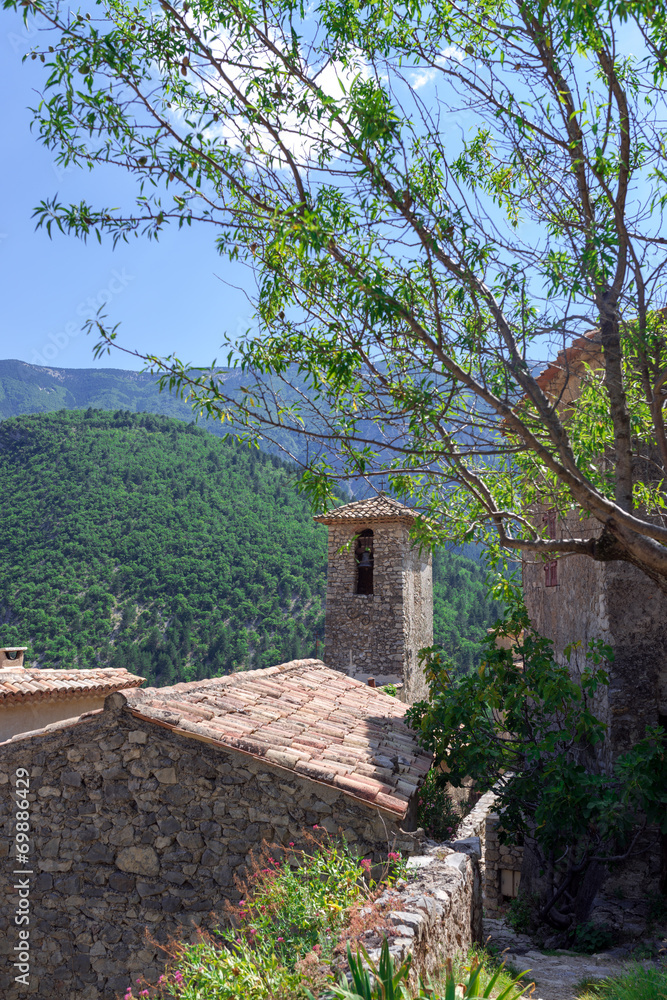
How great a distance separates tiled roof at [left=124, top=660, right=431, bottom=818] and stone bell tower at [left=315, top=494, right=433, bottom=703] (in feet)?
24.7

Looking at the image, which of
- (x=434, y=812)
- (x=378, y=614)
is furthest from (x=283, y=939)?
(x=378, y=614)

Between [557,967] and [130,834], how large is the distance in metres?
3.14

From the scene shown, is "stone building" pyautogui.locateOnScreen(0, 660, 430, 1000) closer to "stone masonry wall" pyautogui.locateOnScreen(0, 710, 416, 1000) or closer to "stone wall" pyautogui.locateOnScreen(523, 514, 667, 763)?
"stone masonry wall" pyautogui.locateOnScreen(0, 710, 416, 1000)

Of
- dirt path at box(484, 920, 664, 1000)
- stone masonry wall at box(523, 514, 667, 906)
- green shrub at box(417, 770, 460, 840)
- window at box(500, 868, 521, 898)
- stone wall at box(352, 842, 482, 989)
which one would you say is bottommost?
window at box(500, 868, 521, 898)

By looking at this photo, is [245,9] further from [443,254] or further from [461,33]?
[443,254]

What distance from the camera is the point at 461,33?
470cm

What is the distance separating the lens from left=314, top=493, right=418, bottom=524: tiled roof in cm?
1600

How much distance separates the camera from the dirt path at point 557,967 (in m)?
3.83

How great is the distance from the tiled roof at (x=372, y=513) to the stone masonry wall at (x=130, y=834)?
10763 millimetres

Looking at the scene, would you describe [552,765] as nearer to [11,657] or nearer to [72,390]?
[11,657]

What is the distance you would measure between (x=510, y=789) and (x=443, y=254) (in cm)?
421

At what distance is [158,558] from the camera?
1581 inches

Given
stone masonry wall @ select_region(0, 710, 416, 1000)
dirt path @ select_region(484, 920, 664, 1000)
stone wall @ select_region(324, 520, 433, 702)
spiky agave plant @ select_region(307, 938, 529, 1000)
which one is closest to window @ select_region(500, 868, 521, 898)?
dirt path @ select_region(484, 920, 664, 1000)

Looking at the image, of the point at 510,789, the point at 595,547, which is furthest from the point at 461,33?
the point at 510,789
